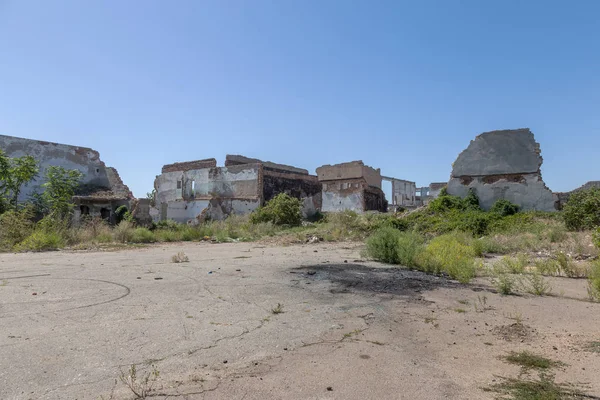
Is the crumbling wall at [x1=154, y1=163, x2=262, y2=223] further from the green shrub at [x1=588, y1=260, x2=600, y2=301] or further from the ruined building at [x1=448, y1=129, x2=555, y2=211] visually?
the green shrub at [x1=588, y1=260, x2=600, y2=301]

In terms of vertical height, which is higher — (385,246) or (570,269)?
(385,246)

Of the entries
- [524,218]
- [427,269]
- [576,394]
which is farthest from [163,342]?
[524,218]

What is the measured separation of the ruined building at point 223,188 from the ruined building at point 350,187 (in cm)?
234

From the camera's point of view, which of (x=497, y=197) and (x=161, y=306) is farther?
(x=497, y=197)

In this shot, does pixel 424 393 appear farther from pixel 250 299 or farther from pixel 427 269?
pixel 427 269

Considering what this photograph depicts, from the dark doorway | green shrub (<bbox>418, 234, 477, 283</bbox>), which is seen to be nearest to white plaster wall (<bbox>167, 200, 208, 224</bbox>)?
the dark doorway

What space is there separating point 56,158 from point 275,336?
1185 inches

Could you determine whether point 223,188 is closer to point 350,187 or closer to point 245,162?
point 245,162

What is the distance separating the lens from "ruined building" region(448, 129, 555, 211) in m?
19.3

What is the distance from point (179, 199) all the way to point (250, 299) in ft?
94.6

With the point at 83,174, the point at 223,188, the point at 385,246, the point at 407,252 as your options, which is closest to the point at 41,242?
the point at 385,246

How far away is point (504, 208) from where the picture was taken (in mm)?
18922

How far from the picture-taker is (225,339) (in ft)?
11.3

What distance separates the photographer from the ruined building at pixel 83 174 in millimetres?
26156
